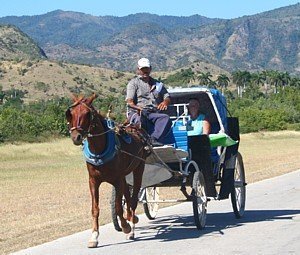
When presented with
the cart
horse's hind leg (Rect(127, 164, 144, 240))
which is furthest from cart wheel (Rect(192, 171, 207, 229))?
horse's hind leg (Rect(127, 164, 144, 240))

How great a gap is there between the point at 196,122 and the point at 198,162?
3.24 feet

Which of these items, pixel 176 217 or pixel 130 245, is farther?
pixel 176 217

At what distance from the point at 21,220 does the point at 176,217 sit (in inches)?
134

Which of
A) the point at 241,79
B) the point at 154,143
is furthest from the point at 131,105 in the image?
the point at 241,79

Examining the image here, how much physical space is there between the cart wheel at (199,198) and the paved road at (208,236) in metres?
0.18

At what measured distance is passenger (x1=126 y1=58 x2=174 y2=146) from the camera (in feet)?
42.2

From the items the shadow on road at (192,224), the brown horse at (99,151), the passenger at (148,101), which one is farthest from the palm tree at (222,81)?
the brown horse at (99,151)

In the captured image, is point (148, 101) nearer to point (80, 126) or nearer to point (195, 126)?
point (195, 126)

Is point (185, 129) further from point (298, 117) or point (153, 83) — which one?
point (298, 117)

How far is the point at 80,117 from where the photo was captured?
36.2 feet

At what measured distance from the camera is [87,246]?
11.9 m

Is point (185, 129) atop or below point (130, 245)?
atop

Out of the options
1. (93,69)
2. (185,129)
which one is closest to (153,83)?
(185,129)

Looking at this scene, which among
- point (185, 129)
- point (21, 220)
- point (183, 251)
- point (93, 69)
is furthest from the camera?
point (93, 69)
